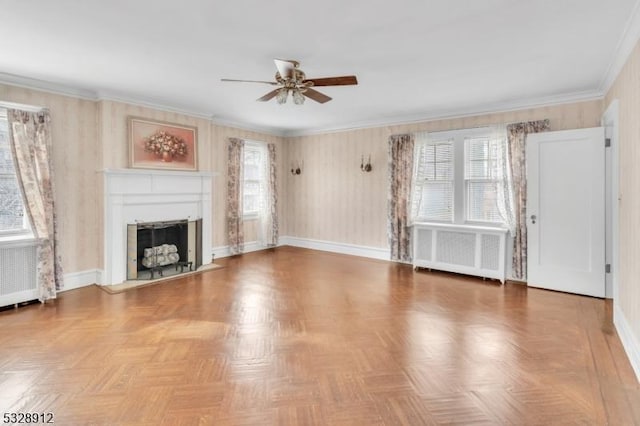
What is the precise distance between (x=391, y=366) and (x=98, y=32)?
3625mm

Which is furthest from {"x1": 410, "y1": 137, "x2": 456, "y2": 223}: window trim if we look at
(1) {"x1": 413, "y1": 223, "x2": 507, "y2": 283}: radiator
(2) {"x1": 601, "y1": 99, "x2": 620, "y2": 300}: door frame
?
(2) {"x1": 601, "y1": 99, "x2": 620, "y2": 300}: door frame

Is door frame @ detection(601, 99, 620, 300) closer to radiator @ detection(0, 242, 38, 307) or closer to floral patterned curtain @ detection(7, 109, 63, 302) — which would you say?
floral patterned curtain @ detection(7, 109, 63, 302)

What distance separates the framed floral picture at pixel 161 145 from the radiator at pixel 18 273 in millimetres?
1672

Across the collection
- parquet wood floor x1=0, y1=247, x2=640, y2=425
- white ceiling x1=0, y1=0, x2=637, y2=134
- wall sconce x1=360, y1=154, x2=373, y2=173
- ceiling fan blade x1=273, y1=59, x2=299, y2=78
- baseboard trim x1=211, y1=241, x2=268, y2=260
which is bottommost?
parquet wood floor x1=0, y1=247, x2=640, y2=425

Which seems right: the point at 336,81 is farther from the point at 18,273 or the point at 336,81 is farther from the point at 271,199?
the point at 271,199

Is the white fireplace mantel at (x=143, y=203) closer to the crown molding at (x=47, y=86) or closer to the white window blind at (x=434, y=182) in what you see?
the crown molding at (x=47, y=86)

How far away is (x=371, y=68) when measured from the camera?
12.6 feet

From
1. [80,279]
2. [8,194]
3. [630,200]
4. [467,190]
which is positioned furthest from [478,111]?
[8,194]

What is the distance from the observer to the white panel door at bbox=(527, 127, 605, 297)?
434 cm

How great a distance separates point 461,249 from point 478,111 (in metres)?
2.20

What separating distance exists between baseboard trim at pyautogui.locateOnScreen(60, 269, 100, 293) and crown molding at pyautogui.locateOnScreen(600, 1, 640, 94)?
6397mm

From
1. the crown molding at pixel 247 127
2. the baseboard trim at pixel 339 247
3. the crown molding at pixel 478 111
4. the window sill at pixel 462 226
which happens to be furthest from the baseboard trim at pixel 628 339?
the crown molding at pixel 247 127

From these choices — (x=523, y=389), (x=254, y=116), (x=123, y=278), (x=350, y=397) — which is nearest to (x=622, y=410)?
(x=523, y=389)

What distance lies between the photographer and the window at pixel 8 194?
4113mm
